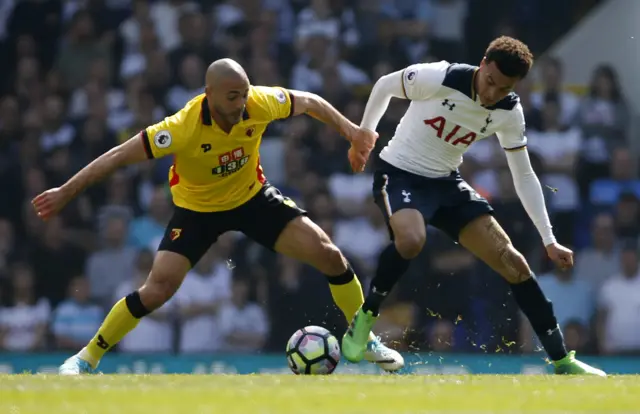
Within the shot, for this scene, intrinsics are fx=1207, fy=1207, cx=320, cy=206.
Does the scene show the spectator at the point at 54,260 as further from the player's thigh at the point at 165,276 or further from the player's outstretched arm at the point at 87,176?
the player's outstretched arm at the point at 87,176

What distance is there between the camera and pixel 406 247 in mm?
7863

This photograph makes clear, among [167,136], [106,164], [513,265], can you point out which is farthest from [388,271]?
[106,164]

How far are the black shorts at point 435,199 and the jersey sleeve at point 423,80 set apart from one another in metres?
0.54

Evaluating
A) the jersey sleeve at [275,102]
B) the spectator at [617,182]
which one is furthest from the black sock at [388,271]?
the spectator at [617,182]

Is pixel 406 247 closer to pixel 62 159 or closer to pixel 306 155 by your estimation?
pixel 306 155

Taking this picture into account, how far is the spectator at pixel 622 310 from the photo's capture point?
39.3 feet

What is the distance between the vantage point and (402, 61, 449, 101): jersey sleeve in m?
8.00

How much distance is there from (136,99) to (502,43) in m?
7.15

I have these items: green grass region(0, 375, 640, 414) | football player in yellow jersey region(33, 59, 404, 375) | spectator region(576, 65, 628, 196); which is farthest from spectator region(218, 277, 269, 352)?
green grass region(0, 375, 640, 414)

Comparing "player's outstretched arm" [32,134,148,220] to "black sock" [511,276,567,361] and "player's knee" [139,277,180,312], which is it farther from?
"black sock" [511,276,567,361]

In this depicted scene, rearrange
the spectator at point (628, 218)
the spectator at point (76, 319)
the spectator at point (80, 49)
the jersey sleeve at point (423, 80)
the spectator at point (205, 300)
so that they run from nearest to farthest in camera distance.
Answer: the jersey sleeve at point (423, 80)
the spectator at point (205, 300)
the spectator at point (76, 319)
the spectator at point (628, 218)
the spectator at point (80, 49)

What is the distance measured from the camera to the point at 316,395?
5652mm

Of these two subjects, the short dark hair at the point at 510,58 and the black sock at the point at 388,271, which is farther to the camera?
the black sock at the point at 388,271

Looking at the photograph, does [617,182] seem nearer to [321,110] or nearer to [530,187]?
[530,187]
